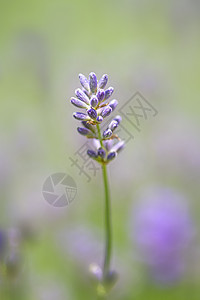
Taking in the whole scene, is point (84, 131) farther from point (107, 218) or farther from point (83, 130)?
point (107, 218)

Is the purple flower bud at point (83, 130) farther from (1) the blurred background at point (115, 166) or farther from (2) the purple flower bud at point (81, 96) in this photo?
(1) the blurred background at point (115, 166)

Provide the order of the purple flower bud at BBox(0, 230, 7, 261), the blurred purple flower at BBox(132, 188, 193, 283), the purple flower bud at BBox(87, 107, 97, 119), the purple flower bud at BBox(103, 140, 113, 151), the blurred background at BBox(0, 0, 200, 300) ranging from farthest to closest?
1. the blurred purple flower at BBox(132, 188, 193, 283)
2. the blurred background at BBox(0, 0, 200, 300)
3. the purple flower bud at BBox(0, 230, 7, 261)
4. the purple flower bud at BBox(103, 140, 113, 151)
5. the purple flower bud at BBox(87, 107, 97, 119)

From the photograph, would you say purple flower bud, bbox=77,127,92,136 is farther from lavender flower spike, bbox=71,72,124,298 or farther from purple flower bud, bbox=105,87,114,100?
purple flower bud, bbox=105,87,114,100

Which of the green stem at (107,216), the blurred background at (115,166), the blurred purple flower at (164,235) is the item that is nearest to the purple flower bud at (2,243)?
the blurred background at (115,166)

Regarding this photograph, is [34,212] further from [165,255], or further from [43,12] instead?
[43,12]

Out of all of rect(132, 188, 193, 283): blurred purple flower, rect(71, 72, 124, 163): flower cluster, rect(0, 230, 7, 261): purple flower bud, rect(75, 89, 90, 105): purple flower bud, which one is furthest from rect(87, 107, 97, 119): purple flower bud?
rect(132, 188, 193, 283): blurred purple flower

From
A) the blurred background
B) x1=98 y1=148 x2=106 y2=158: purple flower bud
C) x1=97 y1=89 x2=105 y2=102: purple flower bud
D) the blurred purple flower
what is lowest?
the blurred purple flower

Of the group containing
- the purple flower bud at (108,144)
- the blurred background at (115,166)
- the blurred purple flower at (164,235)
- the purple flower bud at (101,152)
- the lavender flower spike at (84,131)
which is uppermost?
the lavender flower spike at (84,131)
